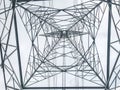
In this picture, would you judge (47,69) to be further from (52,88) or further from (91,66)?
(91,66)

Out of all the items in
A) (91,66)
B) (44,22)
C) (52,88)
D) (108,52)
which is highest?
(44,22)

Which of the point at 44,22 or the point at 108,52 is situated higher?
the point at 44,22

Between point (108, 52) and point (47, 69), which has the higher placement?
point (108, 52)

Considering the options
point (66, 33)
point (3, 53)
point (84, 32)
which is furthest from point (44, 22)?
point (3, 53)

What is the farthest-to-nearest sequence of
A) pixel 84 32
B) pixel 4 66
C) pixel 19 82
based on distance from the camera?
pixel 84 32
pixel 19 82
pixel 4 66

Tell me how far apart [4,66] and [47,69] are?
186 inches

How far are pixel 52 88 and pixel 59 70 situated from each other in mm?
1475

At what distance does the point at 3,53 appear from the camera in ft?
56.2

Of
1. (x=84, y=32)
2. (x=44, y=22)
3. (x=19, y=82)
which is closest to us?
(x=19, y=82)

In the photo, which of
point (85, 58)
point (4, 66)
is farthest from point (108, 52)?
point (4, 66)

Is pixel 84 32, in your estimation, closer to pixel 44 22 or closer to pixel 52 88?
pixel 44 22

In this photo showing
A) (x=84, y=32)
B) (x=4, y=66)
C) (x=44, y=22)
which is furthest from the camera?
(x=84, y=32)

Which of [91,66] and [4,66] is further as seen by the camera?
[91,66]

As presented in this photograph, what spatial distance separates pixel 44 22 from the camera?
20703 mm
